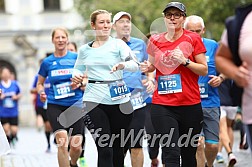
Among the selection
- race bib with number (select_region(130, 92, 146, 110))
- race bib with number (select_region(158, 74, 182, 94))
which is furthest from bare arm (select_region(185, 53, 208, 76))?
race bib with number (select_region(130, 92, 146, 110))

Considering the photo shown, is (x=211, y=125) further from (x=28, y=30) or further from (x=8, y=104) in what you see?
(x=28, y=30)

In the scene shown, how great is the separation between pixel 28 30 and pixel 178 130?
34.9 meters

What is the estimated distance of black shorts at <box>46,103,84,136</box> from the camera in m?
10.1

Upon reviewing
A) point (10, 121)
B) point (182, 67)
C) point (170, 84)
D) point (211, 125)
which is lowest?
point (10, 121)

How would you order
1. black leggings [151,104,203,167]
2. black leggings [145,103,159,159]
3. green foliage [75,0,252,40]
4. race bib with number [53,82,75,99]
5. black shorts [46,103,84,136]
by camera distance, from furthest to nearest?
green foliage [75,0,252,40], black leggings [145,103,159,159], race bib with number [53,82,75,99], black shorts [46,103,84,136], black leggings [151,104,203,167]

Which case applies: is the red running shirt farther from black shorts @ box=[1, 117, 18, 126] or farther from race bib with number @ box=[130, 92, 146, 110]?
black shorts @ box=[1, 117, 18, 126]

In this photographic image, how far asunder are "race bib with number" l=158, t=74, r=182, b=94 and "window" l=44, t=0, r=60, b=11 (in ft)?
116

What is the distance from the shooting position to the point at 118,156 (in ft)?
27.5

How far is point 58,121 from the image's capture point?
1009 centimetres

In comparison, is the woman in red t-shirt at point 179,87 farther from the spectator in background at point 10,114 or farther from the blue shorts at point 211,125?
the spectator in background at point 10,114

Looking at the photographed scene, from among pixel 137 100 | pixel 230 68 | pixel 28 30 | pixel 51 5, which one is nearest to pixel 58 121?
pixel 137 100

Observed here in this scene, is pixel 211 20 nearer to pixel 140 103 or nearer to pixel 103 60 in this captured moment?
pixel 140 103

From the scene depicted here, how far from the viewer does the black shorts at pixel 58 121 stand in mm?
10094

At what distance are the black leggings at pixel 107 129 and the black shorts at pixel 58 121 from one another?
1.82 m
